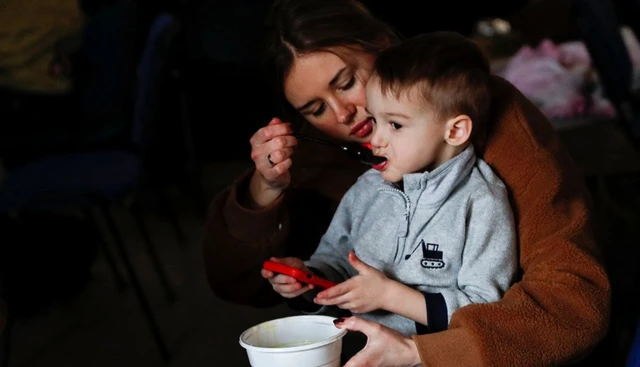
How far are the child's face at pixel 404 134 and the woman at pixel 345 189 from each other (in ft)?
0.28

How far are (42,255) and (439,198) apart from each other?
85.2 inches

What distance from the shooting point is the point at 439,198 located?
1.23m

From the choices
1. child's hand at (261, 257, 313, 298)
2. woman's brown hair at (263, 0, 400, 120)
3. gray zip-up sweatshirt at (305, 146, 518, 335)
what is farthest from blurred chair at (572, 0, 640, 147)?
child's hand at (261, 257, 313, 298)

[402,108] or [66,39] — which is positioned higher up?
[402,108]

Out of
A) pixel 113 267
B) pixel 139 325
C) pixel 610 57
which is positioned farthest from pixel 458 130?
pixel 113 267

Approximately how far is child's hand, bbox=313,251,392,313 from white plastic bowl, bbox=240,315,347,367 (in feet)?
0.13

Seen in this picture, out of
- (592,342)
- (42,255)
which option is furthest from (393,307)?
(42,255)

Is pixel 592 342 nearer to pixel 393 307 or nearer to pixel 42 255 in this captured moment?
pixel 393 307

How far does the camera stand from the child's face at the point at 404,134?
1241 millimetres

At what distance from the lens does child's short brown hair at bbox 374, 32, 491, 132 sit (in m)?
1.22

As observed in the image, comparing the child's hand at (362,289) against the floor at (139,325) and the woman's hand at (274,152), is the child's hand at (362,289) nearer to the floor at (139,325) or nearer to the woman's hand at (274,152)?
the woman's hand at (274,152)

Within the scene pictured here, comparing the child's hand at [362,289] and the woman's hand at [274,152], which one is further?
the woman's hand at [274,152]

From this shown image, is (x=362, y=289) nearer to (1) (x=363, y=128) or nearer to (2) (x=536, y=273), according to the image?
(2) (x=536, y=273)

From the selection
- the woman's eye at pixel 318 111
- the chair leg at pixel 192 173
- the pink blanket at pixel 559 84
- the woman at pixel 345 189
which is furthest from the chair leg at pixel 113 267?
the woman's eye at pixel 318 111
